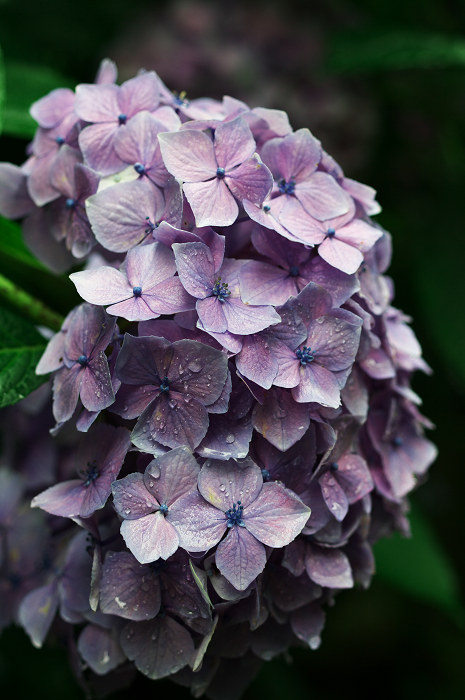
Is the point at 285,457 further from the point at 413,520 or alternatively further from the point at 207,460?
the point at 413,520

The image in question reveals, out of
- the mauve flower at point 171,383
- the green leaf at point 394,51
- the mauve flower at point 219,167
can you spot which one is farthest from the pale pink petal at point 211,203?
the green leaf at point 394,51

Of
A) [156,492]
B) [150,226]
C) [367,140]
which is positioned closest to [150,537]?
[156,492]

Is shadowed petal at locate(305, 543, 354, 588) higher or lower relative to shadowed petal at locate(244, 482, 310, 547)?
lower

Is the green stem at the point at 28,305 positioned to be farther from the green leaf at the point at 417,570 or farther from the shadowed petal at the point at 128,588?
the green leaf at the point at 417,570

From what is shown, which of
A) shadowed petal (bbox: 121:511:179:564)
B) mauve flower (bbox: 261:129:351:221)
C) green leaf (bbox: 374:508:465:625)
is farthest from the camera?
green leaf (bbox: 374:508:465:625)

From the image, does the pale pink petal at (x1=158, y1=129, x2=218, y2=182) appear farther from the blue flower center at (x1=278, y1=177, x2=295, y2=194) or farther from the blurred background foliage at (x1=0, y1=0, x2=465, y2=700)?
the blurred background foliage at (x1=0, y1=0, x2=465, y2=700)

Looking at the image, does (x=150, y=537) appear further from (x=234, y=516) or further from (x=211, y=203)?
(x=211, y=203)

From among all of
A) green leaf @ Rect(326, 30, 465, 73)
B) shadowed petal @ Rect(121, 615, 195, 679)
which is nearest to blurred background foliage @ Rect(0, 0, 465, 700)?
green leaf @ Rect(326, 30, 465, 73)
